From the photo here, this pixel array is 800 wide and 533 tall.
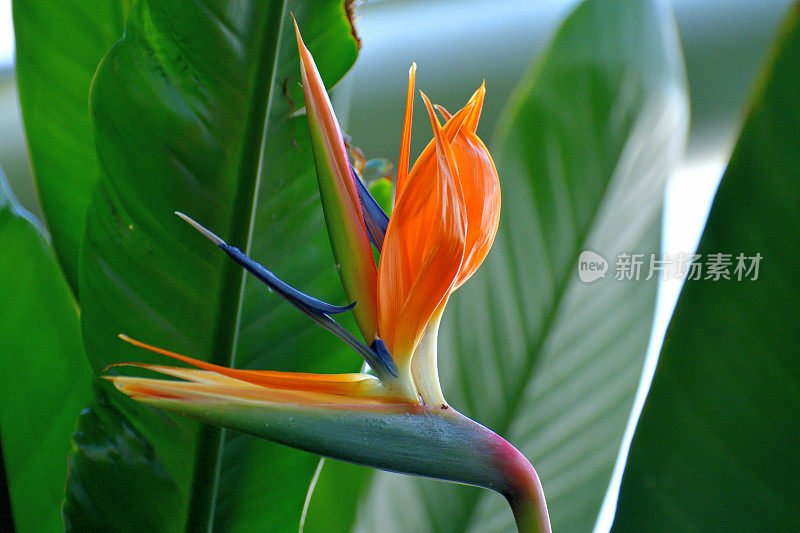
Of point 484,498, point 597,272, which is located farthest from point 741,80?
point 484,498

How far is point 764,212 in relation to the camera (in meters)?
Result: 0.33

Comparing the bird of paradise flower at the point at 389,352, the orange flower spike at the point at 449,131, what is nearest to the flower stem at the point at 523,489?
Answer: the bird of paradise flower at the point at 389,352

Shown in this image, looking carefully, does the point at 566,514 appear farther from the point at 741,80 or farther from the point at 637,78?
the point at 741,80

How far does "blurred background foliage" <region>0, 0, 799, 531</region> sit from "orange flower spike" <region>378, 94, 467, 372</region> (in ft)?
0.44

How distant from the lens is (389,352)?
0.25 meters

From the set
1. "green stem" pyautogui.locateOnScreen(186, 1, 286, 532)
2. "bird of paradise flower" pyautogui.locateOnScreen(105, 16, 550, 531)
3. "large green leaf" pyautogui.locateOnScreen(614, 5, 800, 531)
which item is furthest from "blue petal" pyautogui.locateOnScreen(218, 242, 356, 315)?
"large green leaf" pyautogui.locateOnScreen(614, 5, 800, 531)

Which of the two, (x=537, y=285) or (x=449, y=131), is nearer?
(x=449, y=131)

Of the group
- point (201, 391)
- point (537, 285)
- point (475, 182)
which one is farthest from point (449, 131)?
point (537, 285)

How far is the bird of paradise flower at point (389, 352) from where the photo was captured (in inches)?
8.4

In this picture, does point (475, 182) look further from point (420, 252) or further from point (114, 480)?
point (114, 480)

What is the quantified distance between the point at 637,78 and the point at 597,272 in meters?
0.17

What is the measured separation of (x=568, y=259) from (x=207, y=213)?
0.32 m

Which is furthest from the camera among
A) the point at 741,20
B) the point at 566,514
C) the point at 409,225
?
the point at 741,20

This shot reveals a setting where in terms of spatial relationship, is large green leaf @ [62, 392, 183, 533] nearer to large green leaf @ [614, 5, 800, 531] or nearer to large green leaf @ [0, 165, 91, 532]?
large green leaf @ [0, 165, 91, 532]
